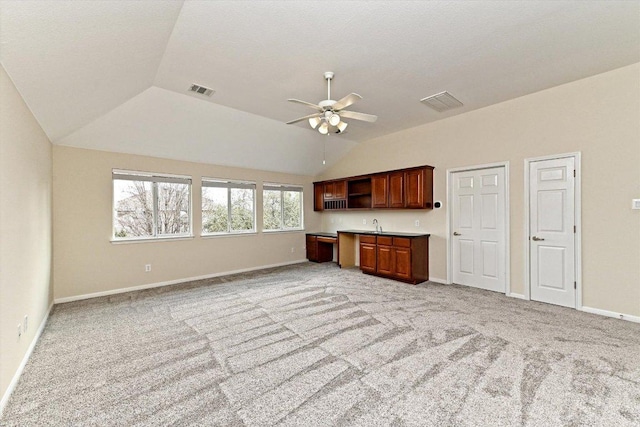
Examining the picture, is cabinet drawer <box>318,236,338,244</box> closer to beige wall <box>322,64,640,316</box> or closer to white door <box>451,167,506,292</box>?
white door <box>451,167,506,292</box>

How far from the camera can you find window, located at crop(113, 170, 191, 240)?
482 centimetres

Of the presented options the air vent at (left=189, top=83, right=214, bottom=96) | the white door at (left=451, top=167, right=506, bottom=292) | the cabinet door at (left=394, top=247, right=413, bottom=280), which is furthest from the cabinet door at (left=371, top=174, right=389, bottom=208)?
the air vent at (left=189, top=83, right=214, bottom=96)

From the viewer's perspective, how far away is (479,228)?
4.79 meters

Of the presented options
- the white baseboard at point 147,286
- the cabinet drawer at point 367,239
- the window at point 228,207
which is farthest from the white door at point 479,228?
the window at point 228,207

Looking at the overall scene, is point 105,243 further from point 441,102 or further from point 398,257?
point 441,102

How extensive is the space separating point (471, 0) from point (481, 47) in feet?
2.63

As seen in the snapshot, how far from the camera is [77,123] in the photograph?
12.2 ft

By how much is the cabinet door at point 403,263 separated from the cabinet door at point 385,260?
4.5 inches

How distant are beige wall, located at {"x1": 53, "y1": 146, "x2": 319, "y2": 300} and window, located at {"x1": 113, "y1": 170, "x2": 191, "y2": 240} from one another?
131mm

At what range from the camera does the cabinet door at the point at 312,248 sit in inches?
287

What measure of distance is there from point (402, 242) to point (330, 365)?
325cm

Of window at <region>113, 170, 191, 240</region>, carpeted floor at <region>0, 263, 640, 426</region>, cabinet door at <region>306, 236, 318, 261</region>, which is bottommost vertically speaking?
carpeted floor at <region>0, 263, 640, 426</region>

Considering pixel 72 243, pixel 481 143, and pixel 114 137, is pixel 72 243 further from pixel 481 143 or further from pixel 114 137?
pixel 481 143

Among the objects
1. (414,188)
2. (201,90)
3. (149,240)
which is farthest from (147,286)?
(414,188)
